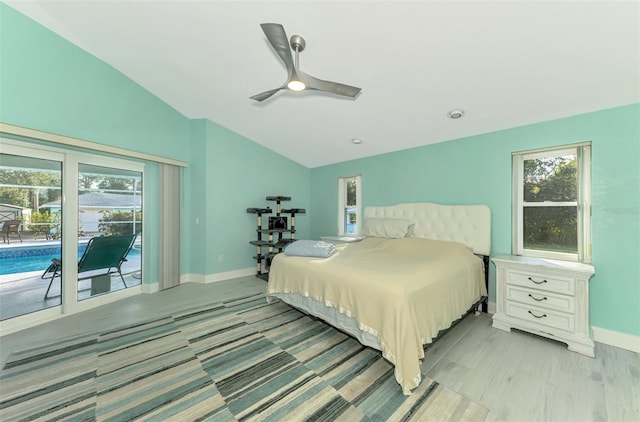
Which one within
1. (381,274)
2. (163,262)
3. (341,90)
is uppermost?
(341,90)

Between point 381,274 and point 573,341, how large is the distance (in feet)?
6.15

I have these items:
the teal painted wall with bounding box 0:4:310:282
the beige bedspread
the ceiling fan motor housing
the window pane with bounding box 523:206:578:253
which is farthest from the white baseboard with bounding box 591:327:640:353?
the teal painted wall with bounding box 0:4:310:282

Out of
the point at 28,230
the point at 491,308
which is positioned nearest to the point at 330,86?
the point at 491,308

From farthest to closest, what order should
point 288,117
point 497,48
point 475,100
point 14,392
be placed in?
point 288,117 → point 475,100 → point 497,48 → point 14,392

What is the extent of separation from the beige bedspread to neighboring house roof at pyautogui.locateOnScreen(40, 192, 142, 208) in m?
2.53

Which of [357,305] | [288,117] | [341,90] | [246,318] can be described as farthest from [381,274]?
[288,117]

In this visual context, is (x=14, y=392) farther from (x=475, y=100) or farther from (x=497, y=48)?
(x=475, y=100)

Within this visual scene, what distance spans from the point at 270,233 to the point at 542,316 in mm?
3875

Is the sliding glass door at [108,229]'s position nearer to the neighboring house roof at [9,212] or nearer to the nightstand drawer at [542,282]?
the neighboring house roof at [9,212]

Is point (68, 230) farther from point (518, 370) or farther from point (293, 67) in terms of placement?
point (518, 370)

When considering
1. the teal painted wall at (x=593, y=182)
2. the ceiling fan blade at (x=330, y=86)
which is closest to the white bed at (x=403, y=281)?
the teal painted wall at (x=593, y=182)

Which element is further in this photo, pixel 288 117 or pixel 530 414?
pixel 288 117

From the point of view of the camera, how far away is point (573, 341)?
213cm

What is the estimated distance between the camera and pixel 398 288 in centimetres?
173
